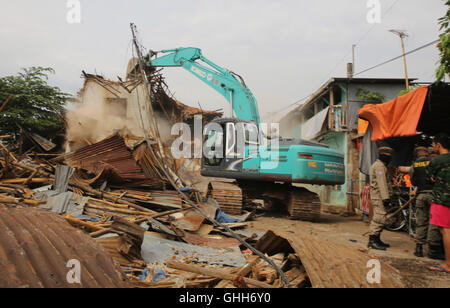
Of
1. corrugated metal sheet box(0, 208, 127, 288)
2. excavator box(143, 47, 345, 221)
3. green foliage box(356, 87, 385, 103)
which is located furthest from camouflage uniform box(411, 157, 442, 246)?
green foliage box(356, 87, 385, 103)

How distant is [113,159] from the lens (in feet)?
19.6

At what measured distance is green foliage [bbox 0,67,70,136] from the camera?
10211 mm

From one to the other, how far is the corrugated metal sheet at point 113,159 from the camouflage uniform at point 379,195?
15.2 feet

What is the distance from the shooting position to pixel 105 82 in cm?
1152

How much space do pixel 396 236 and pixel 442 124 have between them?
2.77m

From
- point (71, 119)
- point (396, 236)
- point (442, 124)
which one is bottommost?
point (396, 236)

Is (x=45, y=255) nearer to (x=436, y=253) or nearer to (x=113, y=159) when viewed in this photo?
(x=113, y=159)

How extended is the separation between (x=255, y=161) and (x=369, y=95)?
821cm

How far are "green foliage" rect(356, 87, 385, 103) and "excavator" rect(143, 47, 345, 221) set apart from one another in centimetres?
626

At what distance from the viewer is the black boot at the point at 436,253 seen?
4.47m

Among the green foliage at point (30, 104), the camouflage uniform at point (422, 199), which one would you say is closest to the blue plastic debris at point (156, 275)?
the camouflage uniform at point (422, 199)

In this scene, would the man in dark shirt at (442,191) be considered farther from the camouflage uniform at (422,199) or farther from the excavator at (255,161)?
the excavator at (255,161)
